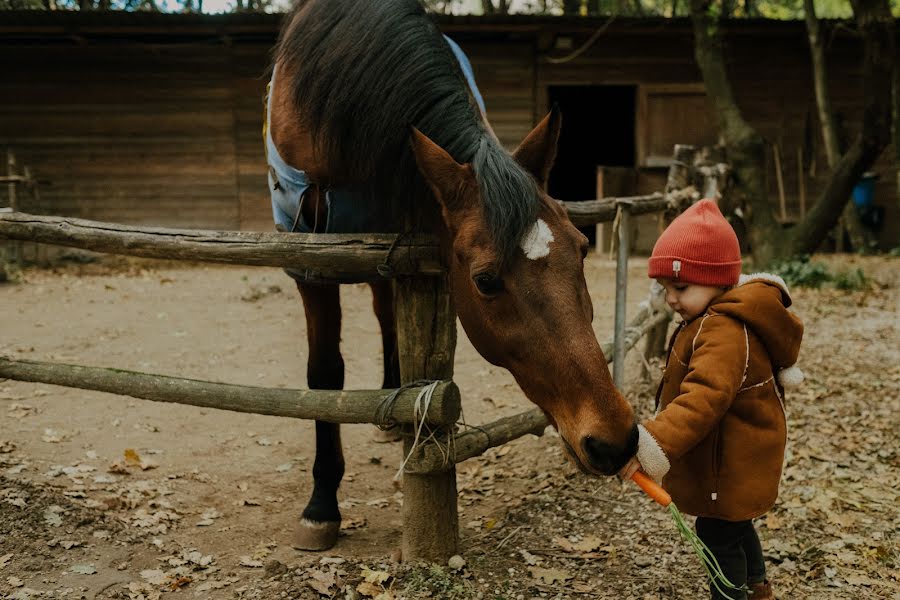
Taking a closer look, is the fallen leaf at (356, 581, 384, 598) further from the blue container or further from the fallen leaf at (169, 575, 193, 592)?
the blue container

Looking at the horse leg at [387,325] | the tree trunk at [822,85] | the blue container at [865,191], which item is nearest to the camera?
the horse leg at [387,325]

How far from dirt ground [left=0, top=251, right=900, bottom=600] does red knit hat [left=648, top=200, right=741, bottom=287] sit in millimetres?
1214

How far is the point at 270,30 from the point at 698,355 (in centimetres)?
1029

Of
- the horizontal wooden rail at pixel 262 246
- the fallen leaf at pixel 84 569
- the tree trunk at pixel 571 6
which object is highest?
the tree trunk at pixel 571 6

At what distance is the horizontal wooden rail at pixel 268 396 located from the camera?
2.53 metres

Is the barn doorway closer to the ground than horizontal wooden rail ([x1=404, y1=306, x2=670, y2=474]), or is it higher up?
higher up

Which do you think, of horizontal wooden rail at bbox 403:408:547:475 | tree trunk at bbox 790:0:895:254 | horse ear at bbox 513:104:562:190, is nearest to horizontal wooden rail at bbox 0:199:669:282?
horse ear at bbox 513:104:562:190

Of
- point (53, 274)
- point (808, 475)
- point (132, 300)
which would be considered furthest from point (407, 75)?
point (53, 274)

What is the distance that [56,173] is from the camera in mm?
11812

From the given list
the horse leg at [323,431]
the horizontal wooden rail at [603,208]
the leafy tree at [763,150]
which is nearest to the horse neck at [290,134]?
the horse leg at [323,431]

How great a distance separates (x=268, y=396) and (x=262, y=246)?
0.55m

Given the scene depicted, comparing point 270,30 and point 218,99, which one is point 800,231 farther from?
point 218,99

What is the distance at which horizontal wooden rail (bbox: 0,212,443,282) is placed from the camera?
8.12 ft

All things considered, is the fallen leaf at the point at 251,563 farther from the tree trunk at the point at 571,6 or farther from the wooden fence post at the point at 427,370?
the tree trunk at the point at 571,6
